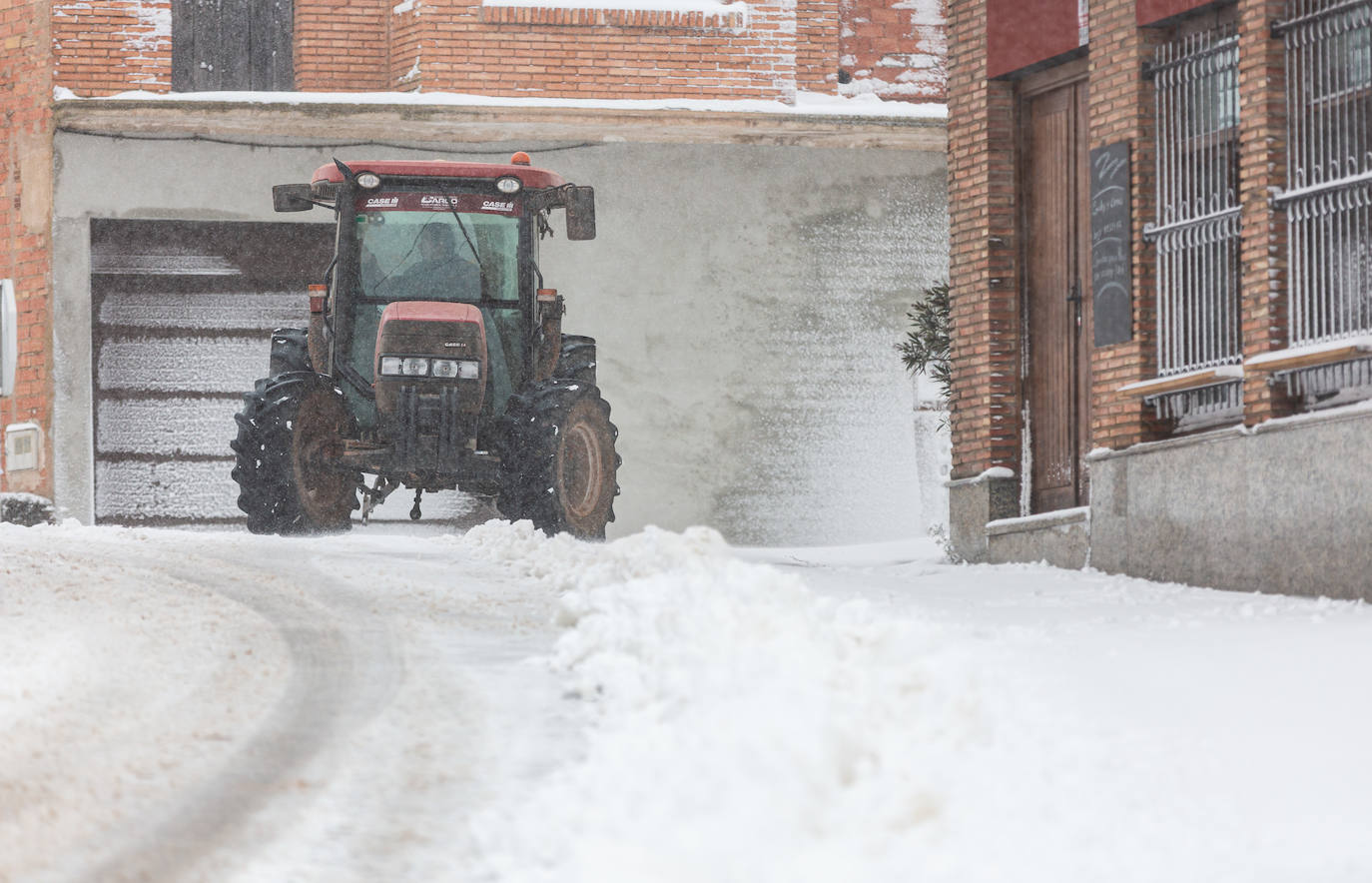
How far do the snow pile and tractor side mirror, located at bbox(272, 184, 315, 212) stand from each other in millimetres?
6486

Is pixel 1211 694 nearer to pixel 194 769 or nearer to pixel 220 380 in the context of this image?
pixel 194 769

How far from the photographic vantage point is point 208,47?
66.6 feet

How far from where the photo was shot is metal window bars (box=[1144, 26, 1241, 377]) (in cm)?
1231

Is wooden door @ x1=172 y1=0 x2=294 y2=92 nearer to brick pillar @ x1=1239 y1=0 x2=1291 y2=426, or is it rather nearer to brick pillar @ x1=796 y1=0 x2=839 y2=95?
brick pillar @ x1=796 y1=0 x2=839 y2=95

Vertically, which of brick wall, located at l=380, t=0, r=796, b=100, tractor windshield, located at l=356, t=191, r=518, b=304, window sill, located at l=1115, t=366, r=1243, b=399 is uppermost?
brick wall, located at l=380, t=0, r=796, b=100

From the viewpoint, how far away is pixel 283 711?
6.88m

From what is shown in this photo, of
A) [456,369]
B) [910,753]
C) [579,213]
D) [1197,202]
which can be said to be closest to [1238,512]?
[1197,202]

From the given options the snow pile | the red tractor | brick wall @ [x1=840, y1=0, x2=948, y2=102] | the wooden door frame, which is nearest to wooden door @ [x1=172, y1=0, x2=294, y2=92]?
brick wall @ [x1=840, y1=0, x2=948, y2=102]

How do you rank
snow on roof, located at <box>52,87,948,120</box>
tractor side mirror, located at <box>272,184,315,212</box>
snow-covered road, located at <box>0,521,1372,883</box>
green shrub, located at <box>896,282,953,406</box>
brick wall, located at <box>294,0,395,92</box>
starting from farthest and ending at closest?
brick wall, located at <box>294,0,395,92</box>, snow on roof, located at <box>52,87,948,120</box>, green shrub, located at <box>896,282,953,406</box>, tractor side mirror, located at <box>272,184,315,212</box>, snow-covered road, located at <box>0,521,1372,883</box>

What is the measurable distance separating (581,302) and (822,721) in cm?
1481

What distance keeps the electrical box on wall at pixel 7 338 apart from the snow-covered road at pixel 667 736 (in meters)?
2.81

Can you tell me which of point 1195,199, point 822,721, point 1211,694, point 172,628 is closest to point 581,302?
point 1195,199

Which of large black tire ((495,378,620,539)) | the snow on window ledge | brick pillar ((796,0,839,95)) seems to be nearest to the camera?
large black tire ((495,378,620,539))

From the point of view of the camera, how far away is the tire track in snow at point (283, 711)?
5.20 metres
